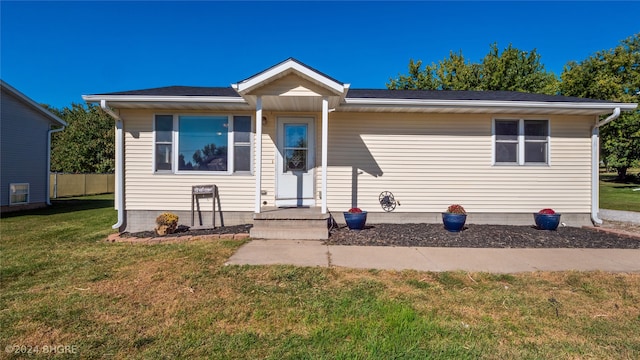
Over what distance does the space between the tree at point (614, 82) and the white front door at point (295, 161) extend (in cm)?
2351

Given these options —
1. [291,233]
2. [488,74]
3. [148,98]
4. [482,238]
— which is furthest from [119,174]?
[488,74]

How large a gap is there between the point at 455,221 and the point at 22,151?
15.1 meters

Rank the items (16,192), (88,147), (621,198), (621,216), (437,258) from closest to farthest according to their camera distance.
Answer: (437,258) < (621,216) < (16,192) < (621,198) < (88,147)

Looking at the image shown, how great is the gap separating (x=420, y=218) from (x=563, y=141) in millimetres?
3914

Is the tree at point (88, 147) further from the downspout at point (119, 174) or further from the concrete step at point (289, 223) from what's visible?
the concrete step at point (289, 223)

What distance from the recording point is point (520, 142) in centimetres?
722

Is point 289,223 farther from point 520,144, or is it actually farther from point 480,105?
point 520,144

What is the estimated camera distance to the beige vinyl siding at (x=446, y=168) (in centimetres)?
721

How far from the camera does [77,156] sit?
26656 mm

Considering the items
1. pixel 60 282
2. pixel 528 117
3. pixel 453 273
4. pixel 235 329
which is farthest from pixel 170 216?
pixel 528 117

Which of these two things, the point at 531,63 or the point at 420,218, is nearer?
the point at 420,218

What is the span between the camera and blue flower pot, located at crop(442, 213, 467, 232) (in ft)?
20.7

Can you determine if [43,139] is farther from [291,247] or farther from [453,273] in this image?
[453,273]

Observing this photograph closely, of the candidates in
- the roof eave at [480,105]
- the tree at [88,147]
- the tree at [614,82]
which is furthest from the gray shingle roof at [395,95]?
the tree at [88,147]
